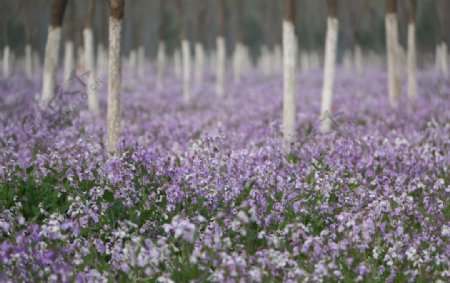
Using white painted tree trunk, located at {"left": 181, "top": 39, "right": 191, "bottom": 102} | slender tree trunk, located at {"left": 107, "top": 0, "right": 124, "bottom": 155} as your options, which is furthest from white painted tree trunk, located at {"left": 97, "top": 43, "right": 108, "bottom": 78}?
slender tree trunk, located at {"left": 107, "top": 0, "right": 124, "bottom": 155}

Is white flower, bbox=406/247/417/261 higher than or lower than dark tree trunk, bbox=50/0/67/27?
lower

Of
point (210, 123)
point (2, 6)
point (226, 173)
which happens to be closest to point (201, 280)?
point (226, 173)

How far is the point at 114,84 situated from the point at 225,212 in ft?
13.9

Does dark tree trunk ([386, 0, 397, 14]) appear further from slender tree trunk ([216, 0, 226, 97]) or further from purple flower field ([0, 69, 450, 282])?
slender tree trunk ([216, 0, 226, 97])

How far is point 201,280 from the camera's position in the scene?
18.8 ft

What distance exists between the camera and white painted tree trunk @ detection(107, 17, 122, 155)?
35.0 ft

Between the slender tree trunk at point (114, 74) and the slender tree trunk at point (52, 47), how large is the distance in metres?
5.23

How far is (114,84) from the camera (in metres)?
10.7

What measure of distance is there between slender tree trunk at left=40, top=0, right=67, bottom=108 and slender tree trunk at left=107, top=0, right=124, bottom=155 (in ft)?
17.2

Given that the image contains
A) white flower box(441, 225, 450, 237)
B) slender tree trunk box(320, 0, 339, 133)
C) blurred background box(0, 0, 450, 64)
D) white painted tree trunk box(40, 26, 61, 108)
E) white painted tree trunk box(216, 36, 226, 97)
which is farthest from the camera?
blurred background box(0, 0, 450, 64)

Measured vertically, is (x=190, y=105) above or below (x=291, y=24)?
below

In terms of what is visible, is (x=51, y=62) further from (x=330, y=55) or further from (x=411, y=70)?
(x=411, y=70)

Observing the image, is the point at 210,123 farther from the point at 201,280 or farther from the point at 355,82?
the point at 355,82

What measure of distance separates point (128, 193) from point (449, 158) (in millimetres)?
6701
